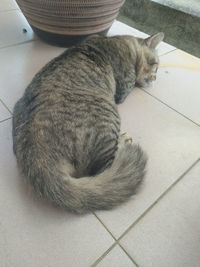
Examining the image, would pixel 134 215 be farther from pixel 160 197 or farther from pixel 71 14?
pixel 71 14

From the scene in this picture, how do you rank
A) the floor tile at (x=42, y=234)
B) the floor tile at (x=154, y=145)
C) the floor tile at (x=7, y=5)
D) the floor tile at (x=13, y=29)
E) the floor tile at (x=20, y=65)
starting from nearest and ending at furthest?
the floor tile at (x=42, y=234) → the floor tile at (x=154, y=145) → the floor tile at (x=20, y=65) → the floor tile at (x=13, y=29) → the floor tile at (x=7, y=5)

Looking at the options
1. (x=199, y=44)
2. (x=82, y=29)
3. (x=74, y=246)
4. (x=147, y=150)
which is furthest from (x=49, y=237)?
(x=199, y=44)

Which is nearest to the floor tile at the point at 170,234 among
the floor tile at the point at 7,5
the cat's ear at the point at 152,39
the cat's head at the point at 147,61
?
the cat's head at the point at 147,61

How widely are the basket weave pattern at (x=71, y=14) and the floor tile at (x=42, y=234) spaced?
915mm

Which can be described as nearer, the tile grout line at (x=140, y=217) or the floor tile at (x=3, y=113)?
the tile grout line at (x=140, y=217)

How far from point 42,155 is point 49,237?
240mm

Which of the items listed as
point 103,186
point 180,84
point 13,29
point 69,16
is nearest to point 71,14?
point 69,16

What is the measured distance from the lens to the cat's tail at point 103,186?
2.25ft

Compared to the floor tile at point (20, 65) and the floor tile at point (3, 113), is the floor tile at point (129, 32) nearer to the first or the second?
the floor tile at point (20, 65)

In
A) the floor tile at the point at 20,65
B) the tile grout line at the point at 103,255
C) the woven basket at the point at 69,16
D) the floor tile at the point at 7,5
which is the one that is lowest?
A: the tile grout line at the point at 103,255

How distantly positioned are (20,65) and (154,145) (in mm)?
838

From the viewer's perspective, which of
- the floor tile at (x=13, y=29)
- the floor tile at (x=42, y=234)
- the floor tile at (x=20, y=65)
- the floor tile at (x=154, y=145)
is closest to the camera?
the floor tile at (x=42, y=234)

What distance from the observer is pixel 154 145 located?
100 centimetres

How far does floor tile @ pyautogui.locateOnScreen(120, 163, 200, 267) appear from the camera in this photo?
71 centimetres
